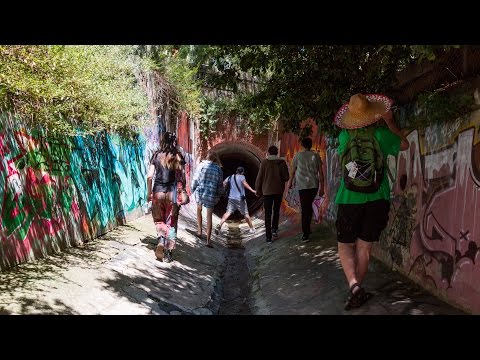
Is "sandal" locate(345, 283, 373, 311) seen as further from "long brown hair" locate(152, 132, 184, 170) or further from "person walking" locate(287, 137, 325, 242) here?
"person walking" locate(287, 137, 325, 242)

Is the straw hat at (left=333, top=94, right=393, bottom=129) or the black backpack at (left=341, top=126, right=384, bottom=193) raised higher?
the straw hat at (left=333, top=94, right=393, bottom=129)

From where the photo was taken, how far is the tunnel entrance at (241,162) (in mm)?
19391

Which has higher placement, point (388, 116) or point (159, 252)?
point (388, 116)

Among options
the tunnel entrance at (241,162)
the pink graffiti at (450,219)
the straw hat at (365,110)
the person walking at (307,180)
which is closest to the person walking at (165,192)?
the person walking at (307,180)

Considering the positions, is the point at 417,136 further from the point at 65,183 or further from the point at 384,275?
the point at 65,183

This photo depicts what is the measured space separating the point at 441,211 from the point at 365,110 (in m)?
1.16

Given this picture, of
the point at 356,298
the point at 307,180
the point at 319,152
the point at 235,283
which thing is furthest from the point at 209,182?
the point at 356,298

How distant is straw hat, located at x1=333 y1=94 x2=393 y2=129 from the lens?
429 cm

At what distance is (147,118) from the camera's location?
1095 centimetres

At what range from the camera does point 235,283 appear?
7375mm

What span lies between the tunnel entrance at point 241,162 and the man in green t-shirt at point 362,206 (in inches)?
541

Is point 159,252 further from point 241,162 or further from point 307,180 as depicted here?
point 241,162

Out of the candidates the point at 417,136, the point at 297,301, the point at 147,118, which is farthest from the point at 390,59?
the point at 147,118

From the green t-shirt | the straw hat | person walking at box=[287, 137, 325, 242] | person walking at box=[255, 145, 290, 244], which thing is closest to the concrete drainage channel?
person walking at box=[255, 145, 290, 244]
